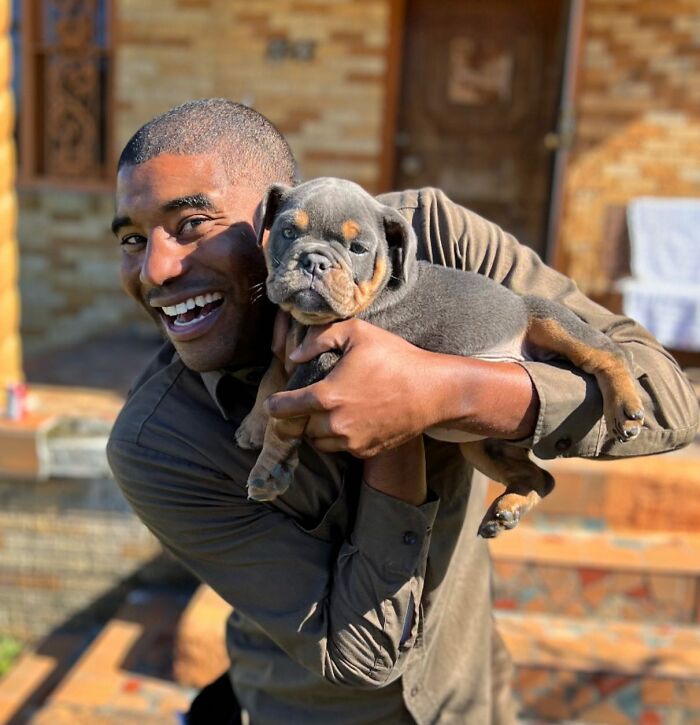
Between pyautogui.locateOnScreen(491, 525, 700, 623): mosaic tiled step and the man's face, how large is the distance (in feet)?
9.04

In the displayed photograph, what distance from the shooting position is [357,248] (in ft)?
6.03

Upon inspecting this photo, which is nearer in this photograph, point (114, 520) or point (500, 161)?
point (114, 520)

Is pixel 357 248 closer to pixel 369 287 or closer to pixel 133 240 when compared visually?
pixel 369 287

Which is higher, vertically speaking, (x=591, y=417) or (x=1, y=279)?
(x=591, y=417)

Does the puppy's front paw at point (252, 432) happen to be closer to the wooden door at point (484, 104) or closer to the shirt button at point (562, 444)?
the shirt button at point (562, 444)

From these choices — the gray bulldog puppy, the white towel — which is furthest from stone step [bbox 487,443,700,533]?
the gray bulldog puppy

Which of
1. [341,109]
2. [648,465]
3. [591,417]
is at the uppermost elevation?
[341,109]

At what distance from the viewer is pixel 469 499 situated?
2.28m

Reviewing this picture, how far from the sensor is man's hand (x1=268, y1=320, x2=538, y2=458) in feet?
5.51

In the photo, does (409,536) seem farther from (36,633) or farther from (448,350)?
(36,633)

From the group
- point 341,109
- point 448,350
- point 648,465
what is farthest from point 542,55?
point 448,350

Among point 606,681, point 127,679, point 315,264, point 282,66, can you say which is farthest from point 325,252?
point 282,66

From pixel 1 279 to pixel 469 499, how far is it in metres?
4.05

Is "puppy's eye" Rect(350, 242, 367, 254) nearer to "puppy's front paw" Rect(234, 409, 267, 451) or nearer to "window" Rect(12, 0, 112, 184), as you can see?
"puppy's front paw" Rect(234, 409, 267, 451)
